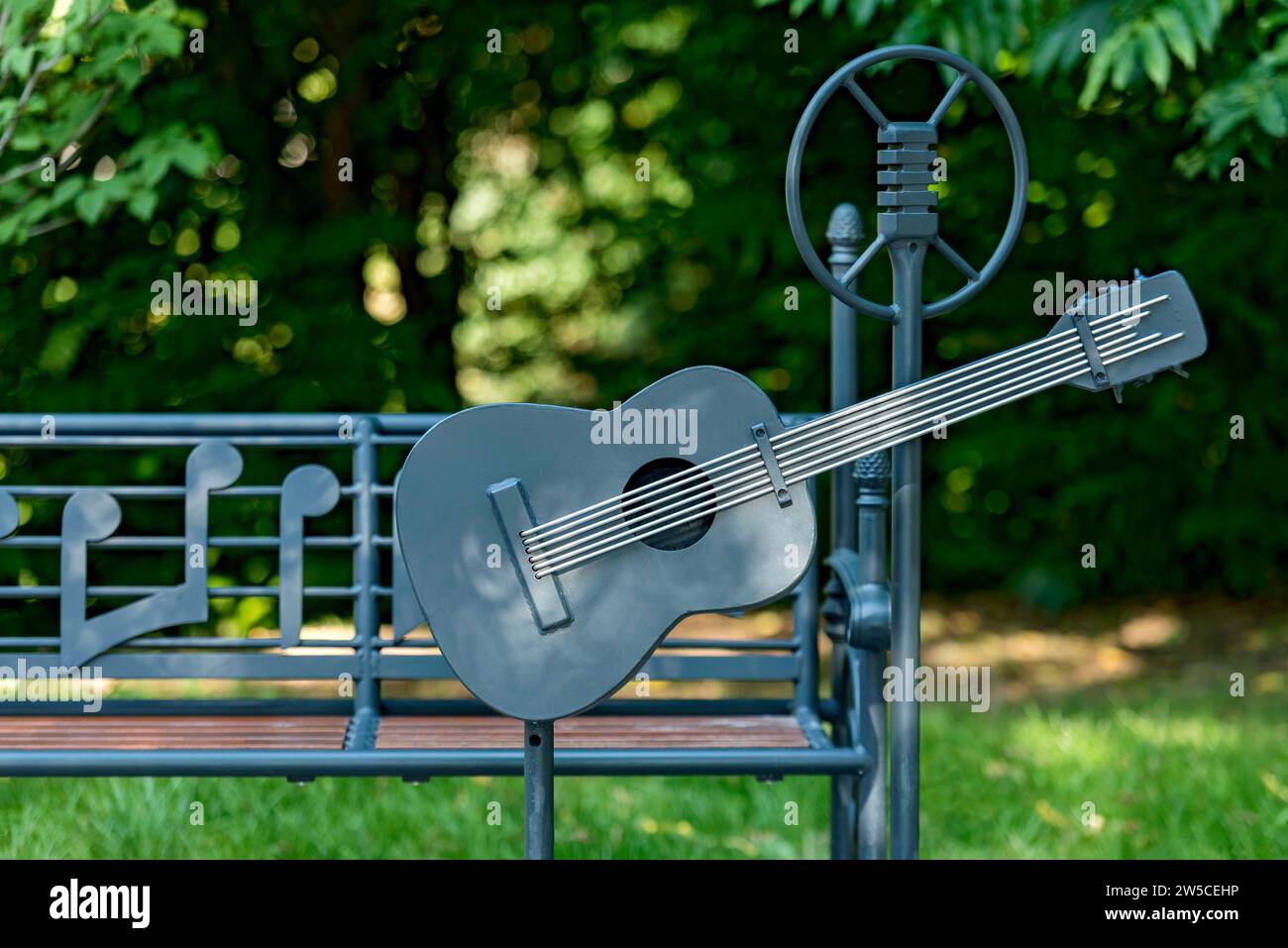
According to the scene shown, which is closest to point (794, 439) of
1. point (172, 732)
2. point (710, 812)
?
point (172, 732)

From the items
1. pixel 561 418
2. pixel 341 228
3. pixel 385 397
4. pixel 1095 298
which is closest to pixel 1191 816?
pixel 1095 298

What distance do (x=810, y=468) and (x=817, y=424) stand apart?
7 centimetres

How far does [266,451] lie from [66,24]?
2321mm

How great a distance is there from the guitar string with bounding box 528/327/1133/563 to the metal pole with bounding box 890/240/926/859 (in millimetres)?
76

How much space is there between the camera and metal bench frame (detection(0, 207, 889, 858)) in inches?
108

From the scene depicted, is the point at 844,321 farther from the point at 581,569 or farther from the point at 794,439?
the point at 581,569

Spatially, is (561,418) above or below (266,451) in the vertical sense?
below

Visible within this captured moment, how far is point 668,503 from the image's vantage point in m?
2.34

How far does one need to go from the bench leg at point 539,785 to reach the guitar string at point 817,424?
33cm

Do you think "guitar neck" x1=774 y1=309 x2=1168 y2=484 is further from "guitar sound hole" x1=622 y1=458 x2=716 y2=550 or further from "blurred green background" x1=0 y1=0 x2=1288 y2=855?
"blurred green background" x1=0 y1=0 x2=1288 y2=855

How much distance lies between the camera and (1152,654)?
5902 mm

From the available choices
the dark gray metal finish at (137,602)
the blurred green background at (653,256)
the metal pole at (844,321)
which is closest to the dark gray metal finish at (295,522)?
the dark gray metal finish at (137,602)

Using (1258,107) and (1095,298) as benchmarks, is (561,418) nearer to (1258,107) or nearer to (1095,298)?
(1095,298)

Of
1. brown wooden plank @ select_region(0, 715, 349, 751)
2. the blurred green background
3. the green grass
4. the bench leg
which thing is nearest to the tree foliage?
the blurred green background
